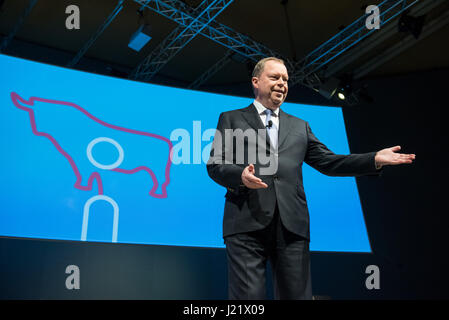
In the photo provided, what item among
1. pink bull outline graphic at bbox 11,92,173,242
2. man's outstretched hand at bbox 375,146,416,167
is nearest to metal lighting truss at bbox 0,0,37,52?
pink bull outline graphic at bbox 11,92,173,242

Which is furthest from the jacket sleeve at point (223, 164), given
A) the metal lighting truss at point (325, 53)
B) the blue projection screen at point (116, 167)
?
the metal lighting truss at point (325, 53)

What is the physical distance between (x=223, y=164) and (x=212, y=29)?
136 inches

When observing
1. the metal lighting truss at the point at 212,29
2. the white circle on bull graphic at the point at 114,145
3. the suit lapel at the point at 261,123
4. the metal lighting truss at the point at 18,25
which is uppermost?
the metal lighting truss at the point at 18,25

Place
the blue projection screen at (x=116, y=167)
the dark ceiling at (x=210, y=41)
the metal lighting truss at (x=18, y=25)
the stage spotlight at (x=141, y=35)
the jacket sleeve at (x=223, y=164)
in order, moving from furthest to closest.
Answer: the dark ceiling at (x=210, y=41)
the metal lighting truss at (x=18, y=25)
the stage spotlight at (x=141, y=35)
the blue projection screen at (x=116, y=167)
the jacket sleeve at (x=223, y=164)

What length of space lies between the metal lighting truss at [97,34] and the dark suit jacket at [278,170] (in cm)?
352

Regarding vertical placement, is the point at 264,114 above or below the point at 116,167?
below

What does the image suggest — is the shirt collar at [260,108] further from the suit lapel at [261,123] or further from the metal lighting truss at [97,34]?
the metal lighting truss at [97,34]

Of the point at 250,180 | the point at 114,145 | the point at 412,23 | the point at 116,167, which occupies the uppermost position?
the point at 412,23

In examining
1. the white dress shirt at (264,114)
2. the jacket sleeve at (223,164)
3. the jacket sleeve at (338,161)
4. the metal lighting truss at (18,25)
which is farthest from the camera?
the metal lighting truss at (18,25)

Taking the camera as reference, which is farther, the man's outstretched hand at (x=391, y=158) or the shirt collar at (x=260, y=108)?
the shirt collar at (x=260, y=108)

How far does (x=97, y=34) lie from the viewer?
5.05 m

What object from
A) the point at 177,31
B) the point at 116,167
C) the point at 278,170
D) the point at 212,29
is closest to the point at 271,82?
the point at 278,170

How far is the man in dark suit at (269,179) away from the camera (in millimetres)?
1357

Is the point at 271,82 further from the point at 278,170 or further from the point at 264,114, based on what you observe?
the point at 278,170
